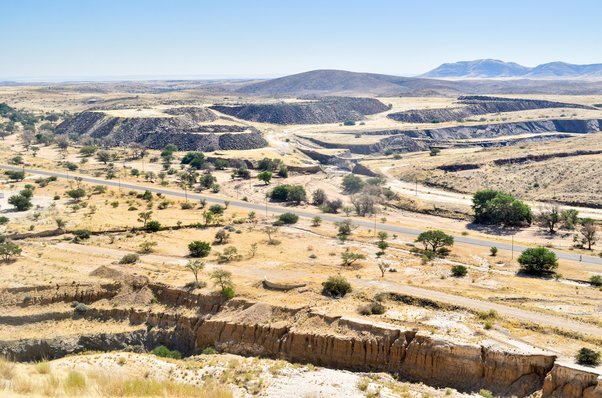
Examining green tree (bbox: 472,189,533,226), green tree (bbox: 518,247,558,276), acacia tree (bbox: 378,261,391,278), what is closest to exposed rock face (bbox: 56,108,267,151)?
green tree (bbox: 472,189,533,226)

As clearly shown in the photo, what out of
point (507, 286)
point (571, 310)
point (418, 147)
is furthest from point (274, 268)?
point (418, 147)

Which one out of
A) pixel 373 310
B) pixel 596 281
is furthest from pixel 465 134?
pixel 373 310

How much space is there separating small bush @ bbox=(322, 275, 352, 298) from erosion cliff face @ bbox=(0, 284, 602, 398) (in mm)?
3277

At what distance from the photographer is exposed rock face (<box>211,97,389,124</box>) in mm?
166413

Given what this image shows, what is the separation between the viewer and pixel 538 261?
41438 millimetres

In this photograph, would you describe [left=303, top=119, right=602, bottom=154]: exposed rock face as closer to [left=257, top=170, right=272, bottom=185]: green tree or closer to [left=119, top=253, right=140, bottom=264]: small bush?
[left=257, top=170, right=272, bottom=185]: green tree

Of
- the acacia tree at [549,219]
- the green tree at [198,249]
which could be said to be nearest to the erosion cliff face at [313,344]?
the green tree at [198,249]

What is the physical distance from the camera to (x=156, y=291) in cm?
3544

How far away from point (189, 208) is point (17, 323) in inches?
1281

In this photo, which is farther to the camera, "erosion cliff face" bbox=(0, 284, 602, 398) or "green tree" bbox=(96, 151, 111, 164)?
"green tree" bbox=(96, 151, 111, 164)

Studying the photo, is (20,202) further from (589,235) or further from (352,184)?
(589,235)

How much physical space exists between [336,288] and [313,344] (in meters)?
5.86

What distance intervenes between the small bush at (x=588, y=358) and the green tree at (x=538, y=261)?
57.9 ft

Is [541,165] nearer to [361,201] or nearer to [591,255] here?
[361,201]
